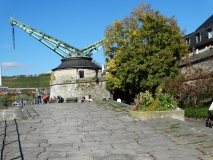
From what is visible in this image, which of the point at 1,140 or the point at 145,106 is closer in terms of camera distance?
the point at 1,140

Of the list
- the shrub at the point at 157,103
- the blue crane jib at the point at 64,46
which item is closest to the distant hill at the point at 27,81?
the blue crane jib at the point at 64,46

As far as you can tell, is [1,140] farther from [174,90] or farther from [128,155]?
[174,90]

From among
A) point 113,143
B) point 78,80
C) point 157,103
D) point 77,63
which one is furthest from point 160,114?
point 77,63

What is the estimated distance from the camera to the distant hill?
8400 cm

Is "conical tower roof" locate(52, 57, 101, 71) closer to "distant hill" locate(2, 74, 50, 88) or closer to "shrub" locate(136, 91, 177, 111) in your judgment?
"shrub" locate(136, 91, 177, 111)

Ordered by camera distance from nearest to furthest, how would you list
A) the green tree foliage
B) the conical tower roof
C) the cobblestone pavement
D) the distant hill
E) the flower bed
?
the cobblestone pavement < the flower bed < the green tree foliage < the conical tower roof < the distant hill

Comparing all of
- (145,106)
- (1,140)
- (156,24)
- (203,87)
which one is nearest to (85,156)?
(1,140)

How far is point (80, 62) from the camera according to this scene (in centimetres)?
4416

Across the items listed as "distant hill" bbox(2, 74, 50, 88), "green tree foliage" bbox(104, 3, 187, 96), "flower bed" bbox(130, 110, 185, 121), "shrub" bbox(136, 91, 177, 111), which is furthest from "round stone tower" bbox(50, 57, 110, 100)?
"distant hill" bbox(2, 74, 50, 88)

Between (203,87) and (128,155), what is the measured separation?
17.6 m

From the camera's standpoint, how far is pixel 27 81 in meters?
89.4

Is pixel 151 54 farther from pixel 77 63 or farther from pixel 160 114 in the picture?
pixel 77 63

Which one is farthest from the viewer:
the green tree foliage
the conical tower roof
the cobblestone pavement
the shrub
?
the conical tower roof

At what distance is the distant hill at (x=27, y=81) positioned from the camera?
84000mm
